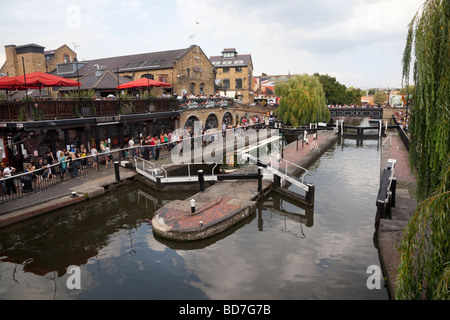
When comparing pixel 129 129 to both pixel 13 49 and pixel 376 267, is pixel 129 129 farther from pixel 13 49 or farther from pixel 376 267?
pixel 13 49

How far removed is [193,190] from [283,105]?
76.1 ft

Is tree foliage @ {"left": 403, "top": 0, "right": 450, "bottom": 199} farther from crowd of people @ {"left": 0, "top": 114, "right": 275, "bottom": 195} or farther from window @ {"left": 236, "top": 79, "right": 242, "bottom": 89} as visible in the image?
window @ {"left": 236, "top": 79, "right": 242, "bottom": 89}

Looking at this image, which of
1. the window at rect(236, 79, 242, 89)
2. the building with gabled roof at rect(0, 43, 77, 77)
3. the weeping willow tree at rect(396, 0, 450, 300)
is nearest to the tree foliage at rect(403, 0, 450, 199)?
the weeping willow tree at rect(396, 0, 450, 300)

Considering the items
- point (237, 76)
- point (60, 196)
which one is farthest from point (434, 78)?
point (237, 76)

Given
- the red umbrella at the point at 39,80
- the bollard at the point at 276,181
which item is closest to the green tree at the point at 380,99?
the bollard at the point at 276,181

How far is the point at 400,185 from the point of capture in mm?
15531

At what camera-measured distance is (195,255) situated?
10047 millimetres

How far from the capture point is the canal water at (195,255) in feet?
27.0

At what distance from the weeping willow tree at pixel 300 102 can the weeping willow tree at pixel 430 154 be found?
28680 millimetres

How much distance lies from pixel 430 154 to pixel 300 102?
2973cm

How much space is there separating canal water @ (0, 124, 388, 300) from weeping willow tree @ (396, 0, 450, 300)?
10.2ft

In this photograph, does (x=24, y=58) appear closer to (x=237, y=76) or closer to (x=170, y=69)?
(x=170, y=69)

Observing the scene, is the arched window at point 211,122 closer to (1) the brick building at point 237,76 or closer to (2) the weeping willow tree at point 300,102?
(2) the weeping willow tree at point 300,102
